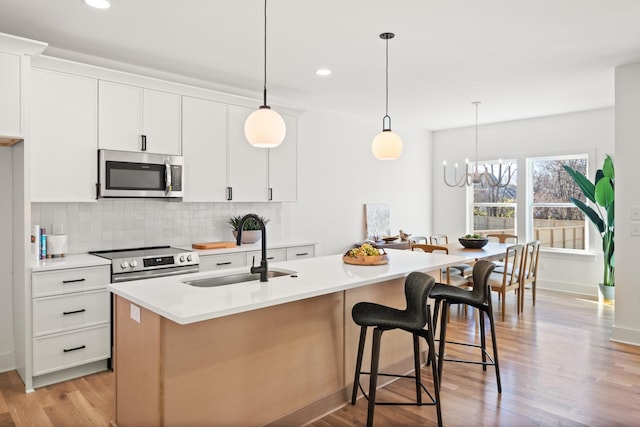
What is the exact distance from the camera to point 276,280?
2.66m

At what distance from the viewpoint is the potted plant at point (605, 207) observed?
210 inches

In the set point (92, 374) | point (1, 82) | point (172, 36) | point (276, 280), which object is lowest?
point (92, 374)

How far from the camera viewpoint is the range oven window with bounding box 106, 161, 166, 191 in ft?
12.2

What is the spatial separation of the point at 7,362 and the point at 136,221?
A: 149cm

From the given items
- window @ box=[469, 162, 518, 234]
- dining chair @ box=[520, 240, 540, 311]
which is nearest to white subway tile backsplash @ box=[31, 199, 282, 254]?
dining chair @ box=[520, 240, 540, 311]

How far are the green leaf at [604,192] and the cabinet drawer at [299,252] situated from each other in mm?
3534

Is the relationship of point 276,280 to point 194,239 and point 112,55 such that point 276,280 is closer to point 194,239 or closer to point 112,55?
point 194,239

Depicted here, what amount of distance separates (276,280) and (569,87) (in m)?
4.17

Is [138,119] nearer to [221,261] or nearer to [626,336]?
[221,261]

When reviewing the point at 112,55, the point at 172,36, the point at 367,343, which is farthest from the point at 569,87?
the point at 112,55

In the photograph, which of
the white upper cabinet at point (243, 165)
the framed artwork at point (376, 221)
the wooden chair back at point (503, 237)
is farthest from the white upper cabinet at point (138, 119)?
the wooden chair back at point (503, 237)

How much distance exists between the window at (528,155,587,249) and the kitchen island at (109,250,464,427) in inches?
174

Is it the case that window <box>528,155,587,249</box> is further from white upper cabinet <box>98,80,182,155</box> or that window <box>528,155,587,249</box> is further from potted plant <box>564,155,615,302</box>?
white upper cabinet <box>98,80,182,155</box>

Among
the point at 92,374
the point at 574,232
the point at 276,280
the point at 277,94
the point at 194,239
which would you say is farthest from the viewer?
the point at 574,232
